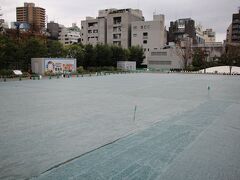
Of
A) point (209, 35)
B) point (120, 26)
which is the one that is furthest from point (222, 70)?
point (209, 35)

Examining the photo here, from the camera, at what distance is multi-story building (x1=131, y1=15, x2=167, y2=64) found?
2842 inches

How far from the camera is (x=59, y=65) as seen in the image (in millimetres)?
38781

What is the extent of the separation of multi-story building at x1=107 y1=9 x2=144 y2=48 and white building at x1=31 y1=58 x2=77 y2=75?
39.8m

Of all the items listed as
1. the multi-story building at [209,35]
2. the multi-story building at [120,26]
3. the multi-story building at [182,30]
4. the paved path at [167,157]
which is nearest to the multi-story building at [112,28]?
the multi-story building at [120,26]

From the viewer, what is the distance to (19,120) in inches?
372

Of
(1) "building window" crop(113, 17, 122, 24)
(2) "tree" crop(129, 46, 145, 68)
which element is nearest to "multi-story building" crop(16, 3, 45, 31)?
(1) "building window" crop(113, 17, 122, 24)

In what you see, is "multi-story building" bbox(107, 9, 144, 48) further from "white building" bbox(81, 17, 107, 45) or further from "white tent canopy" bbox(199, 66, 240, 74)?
"white tent canopy" bbox(199, 66, 240, 74)

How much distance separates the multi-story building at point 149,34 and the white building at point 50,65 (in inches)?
1458

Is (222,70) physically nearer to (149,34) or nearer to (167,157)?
(149,34)

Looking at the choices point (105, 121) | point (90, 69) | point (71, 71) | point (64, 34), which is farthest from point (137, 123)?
point (64, 34)

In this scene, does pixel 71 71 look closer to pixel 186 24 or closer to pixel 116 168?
pixel 116 168

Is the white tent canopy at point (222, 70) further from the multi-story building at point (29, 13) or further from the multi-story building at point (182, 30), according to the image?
the multi-story building at point (29, 13)

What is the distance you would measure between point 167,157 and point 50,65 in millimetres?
34211

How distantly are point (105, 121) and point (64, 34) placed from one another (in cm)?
11038
